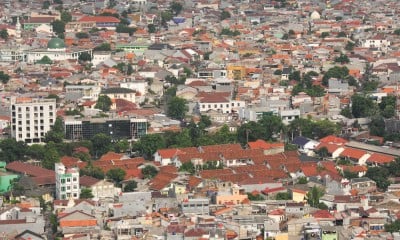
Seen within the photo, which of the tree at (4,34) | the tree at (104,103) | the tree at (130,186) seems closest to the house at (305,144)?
the tree at (130,186)

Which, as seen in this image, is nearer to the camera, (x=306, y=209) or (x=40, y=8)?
(x=306, y=209)

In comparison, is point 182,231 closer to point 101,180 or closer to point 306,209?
point 306,209

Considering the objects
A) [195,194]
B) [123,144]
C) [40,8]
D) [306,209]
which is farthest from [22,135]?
[40,8]

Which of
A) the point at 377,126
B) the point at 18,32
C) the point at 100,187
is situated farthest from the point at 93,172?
the point at 18,32

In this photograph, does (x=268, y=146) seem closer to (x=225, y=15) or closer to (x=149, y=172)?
(x=149, y=172)

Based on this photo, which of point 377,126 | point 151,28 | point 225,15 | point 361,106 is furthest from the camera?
point 225,15

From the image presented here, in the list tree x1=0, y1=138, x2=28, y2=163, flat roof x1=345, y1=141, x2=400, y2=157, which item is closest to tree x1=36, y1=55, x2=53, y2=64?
tree x1=0, y1=138, x2=28, y2=163
